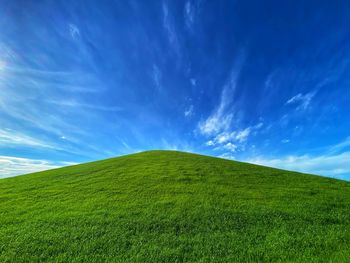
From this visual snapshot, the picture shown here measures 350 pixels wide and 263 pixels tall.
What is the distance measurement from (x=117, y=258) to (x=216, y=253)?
11.3 feet

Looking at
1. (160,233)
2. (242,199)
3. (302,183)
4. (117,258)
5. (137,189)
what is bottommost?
(117,258)

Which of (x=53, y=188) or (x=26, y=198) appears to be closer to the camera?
(x=26, y=198)

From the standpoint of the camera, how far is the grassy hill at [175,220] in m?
7.85

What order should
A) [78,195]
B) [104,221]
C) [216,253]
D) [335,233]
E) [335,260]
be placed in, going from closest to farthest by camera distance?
[335,260] → [216,253] → [335,233] → [104,221] → [78,195]

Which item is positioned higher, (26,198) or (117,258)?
(26,198)

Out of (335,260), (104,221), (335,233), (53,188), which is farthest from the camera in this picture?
(53,188)

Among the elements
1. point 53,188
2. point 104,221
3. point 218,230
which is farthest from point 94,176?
point 218,230

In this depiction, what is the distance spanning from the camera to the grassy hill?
7.85 m

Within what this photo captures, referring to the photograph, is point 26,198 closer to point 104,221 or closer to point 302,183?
point 104,221

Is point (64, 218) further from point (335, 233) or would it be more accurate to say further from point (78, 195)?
point (335, 233)

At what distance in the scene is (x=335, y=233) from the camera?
9.16 metres

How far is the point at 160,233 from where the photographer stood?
9.24 meters

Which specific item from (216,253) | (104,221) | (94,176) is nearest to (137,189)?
(104,221)

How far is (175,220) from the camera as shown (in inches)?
409
